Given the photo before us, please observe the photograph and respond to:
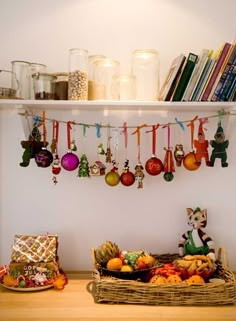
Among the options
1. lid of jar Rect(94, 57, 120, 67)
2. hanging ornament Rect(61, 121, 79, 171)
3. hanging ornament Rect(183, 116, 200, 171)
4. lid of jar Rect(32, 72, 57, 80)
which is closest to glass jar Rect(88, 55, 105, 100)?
lid of jar Rect(94, 57, 120, 67)

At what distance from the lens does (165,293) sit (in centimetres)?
135

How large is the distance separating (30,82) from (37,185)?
1.45ft

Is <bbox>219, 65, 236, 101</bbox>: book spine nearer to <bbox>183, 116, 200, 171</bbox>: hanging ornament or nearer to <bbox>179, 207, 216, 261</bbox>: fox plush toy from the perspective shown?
<bbox>183, 116, 200, 171</bbox>: hanging ornament

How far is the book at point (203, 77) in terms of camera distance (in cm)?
145

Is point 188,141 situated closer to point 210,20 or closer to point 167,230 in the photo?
point 167,230

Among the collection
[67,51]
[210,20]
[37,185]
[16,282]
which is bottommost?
[16,282]

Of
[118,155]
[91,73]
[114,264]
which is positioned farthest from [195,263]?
[91,73]

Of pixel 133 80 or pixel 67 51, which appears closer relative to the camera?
pixel 133 80

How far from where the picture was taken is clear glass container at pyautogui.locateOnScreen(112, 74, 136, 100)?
60.4 inches

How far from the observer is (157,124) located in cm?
166

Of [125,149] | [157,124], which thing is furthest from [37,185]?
[157,124]

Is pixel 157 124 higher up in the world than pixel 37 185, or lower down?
higher up

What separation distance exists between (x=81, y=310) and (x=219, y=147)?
2.65ft

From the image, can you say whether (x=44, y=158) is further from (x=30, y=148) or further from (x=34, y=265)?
(x=34, y=265)
